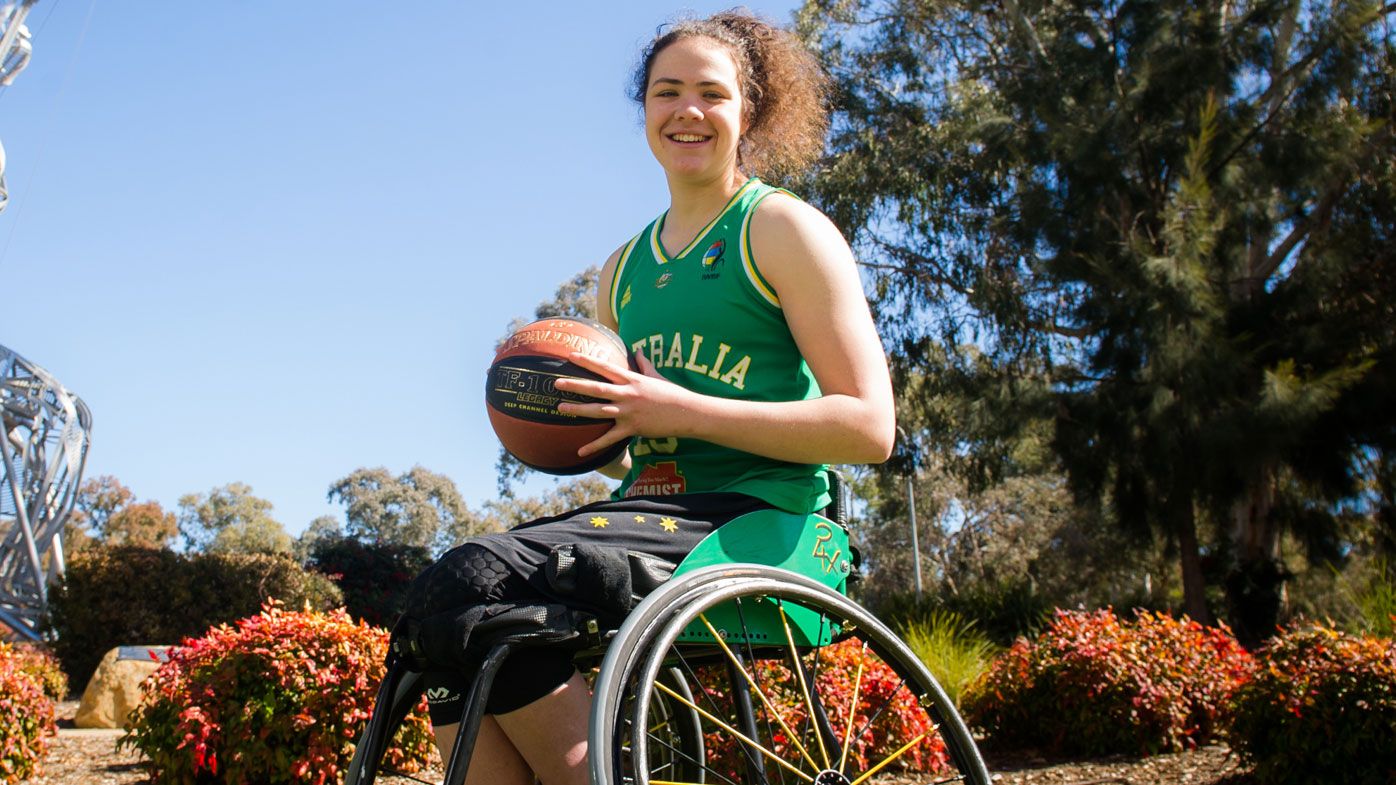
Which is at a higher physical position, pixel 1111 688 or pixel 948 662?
pixel 948 662

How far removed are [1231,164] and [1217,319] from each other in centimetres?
245

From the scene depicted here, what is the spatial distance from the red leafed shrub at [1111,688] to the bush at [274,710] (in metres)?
4.21

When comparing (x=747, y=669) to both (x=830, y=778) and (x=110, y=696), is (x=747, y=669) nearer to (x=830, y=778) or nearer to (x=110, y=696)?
(x=830, y=778)

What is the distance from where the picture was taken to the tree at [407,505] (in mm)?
48875

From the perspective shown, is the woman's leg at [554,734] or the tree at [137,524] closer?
the woman's leg at [554,734]

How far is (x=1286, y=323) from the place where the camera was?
15031 mm

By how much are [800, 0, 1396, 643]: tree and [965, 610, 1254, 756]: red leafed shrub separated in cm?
662

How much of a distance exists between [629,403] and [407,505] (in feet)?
161

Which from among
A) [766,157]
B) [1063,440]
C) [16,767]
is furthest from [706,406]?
[1063,440]

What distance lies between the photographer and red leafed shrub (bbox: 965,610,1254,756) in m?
7.57

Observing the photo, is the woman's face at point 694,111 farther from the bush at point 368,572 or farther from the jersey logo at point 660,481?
the bush at point 368,572

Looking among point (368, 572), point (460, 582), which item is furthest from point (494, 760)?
point (368, 572)

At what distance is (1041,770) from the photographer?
23.3ft

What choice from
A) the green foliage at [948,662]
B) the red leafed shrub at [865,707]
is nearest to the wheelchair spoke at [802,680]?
the red leafed shrub at [865,707]
